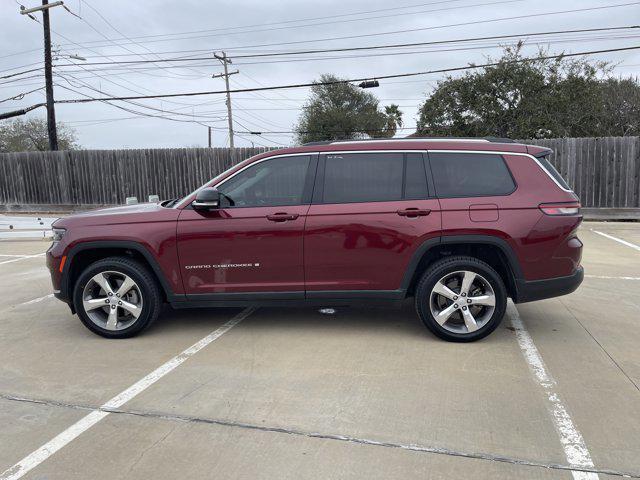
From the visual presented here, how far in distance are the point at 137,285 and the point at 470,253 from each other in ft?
10.3

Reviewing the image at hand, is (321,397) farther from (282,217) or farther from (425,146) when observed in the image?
(425,146)

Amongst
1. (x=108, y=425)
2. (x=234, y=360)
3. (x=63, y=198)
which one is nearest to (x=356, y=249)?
(x=234, y=360)

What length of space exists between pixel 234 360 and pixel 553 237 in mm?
2958

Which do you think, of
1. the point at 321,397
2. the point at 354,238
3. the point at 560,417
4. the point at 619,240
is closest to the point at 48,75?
the point at 354,238

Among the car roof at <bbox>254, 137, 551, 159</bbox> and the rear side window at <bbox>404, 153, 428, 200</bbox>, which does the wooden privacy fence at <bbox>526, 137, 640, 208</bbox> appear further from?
the rear side window at <bbox>404, 153, 428, 200</bbox>

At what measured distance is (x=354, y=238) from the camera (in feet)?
15.1

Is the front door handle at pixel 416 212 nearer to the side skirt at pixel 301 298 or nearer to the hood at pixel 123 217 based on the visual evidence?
the side skirt at pixel 301 298

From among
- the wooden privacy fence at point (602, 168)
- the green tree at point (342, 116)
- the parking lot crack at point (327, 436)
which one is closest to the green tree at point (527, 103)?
the wooden privacy fence at point (602, 168)

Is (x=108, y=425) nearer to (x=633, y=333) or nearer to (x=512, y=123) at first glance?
(x=633, y=333)

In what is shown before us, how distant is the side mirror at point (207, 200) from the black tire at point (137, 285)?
835mm

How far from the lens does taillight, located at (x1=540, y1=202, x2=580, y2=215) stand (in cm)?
450

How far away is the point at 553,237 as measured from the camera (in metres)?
4.49

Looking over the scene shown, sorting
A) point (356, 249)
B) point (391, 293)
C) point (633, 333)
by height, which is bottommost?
point (633, 333)

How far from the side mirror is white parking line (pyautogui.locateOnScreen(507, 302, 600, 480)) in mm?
3005
